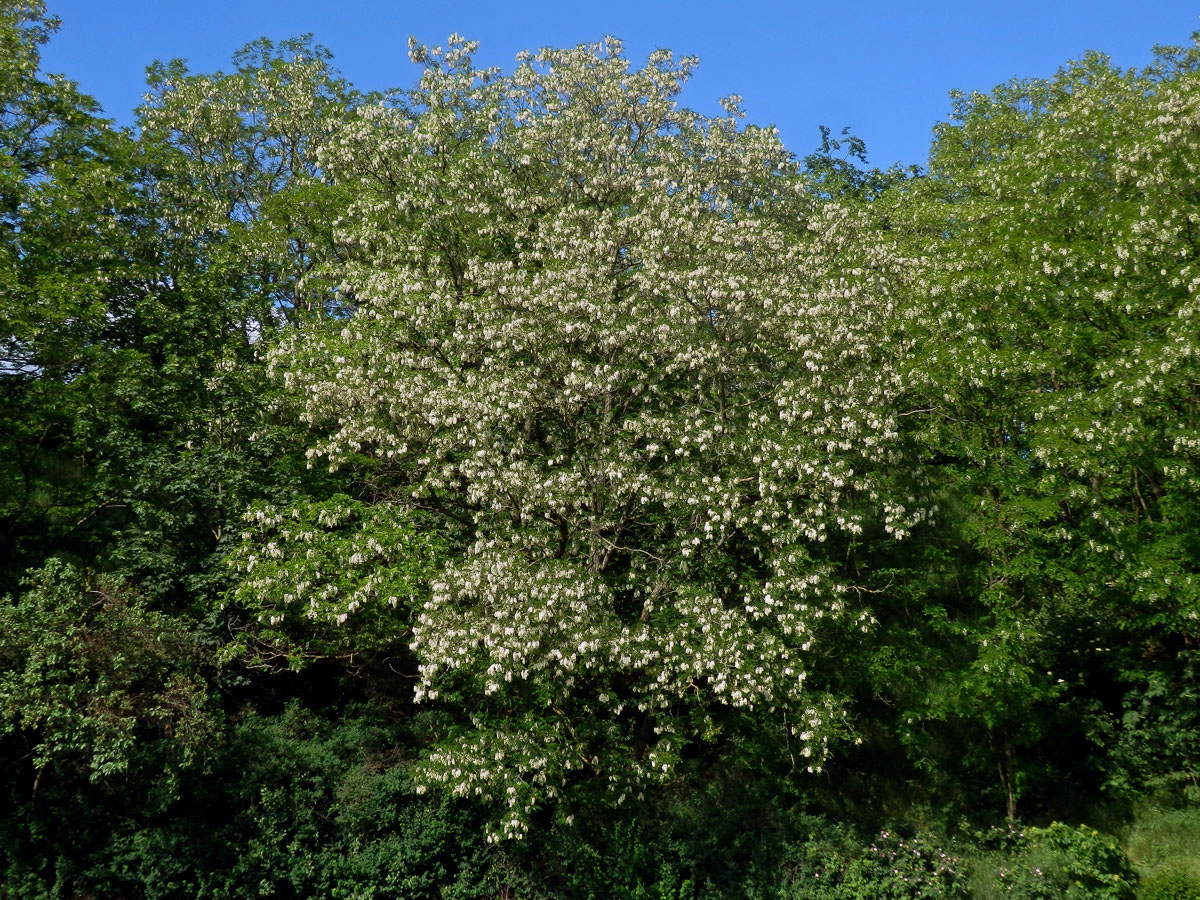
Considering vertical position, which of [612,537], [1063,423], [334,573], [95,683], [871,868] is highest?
[1063,423]

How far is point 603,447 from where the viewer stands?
56.0 feet

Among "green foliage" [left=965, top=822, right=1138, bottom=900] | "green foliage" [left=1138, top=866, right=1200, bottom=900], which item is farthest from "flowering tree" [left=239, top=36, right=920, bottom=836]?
"green foliage" [left=1138, top=866, right=1200, bottom=900]

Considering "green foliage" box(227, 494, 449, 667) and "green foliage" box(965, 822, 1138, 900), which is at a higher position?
"green foliage" box(227, 494, 449, 667)

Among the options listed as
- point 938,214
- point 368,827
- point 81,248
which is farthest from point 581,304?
point 81,248

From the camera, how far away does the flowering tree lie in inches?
595

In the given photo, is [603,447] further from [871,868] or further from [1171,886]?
[1171,886]

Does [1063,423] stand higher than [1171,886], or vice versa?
[1063,423]

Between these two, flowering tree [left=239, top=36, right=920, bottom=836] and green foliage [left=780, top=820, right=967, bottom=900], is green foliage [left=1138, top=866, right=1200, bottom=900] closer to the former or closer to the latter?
green foliage [left=780, top=820, right=967, bottom=900]

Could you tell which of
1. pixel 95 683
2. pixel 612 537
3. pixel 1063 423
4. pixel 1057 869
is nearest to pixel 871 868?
pixel 1057 869

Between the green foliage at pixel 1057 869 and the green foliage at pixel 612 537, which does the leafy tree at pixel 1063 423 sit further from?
the green foliage at pixel 1057 869

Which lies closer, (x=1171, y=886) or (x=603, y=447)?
(x=1171, y=886)

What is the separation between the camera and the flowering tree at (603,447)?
1512 cm

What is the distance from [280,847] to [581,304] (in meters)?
11.3

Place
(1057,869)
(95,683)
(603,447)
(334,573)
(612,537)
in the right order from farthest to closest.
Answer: (612,537) → (603,447) → (334,573) → (1057,869) → (95,683)
